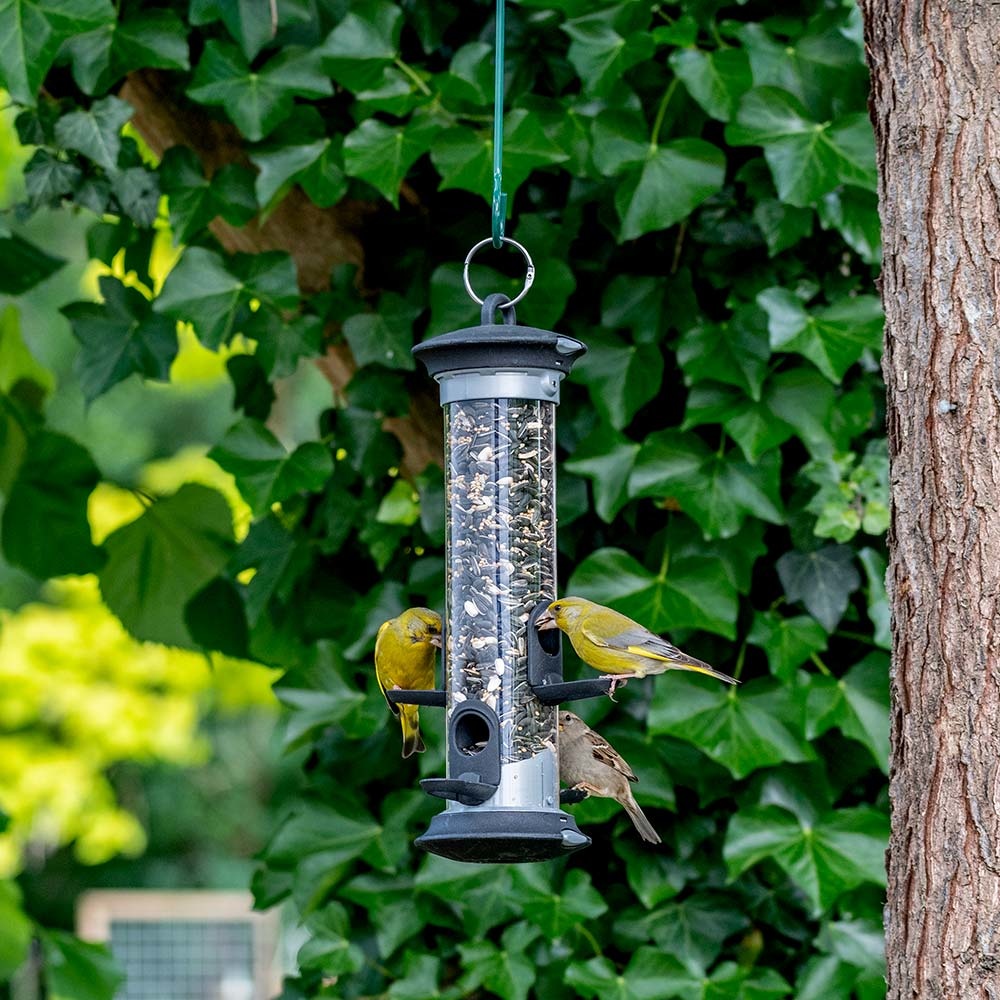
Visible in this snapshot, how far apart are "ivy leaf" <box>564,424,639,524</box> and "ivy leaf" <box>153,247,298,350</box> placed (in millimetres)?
618

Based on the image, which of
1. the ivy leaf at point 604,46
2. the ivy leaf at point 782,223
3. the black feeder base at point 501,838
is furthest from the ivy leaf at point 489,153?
the black feeder base at point 501,838

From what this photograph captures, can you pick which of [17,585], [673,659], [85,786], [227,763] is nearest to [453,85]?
[673,659]

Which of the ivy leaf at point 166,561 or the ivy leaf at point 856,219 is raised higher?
the ivy leaf at point 856,219

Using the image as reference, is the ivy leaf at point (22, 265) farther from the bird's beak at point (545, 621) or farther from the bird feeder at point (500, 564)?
the bird's beak at point (545, 621)

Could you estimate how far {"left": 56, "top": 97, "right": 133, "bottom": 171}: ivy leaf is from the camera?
2.88 m

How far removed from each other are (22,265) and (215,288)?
2.54 feet

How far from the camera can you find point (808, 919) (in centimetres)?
283

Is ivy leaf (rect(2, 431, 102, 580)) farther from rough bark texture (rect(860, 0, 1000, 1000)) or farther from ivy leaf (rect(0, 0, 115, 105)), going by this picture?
rough bark texture (rect(860, 0, 1000, 1000))

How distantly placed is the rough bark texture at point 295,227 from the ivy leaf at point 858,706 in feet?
2.82

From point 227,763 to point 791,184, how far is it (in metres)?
10.1

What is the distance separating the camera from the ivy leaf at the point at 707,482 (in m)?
2.68

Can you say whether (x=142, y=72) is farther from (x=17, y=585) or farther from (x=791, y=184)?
(x=17, y=585)

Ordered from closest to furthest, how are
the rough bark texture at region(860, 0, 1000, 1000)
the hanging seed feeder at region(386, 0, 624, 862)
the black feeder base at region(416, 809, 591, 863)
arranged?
the rough bark texture at region(860, 0, 1000, 1000) → the black feeder base at region(416, 809, 591, 863) → the hanging seed feeder at region(386, 0, 624, 862)

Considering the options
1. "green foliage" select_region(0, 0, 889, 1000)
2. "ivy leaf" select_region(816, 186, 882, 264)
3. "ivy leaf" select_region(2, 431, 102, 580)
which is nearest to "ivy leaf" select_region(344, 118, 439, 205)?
"green foliage" select_region(0, 0, 889, 1000)
